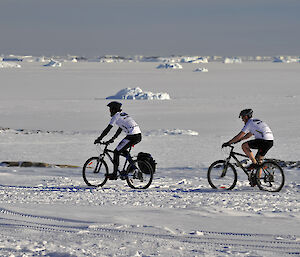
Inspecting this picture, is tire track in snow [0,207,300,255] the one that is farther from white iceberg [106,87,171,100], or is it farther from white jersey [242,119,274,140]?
white iceberg [106,87,171,100]

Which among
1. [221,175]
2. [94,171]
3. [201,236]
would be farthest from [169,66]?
[201,236]

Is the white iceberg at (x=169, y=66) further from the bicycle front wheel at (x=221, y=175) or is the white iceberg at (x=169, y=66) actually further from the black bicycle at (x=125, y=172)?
the bicycle front wheel at (x=221, y=175)

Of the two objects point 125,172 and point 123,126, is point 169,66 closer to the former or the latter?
point 125,172

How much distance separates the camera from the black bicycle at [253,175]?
9.22m

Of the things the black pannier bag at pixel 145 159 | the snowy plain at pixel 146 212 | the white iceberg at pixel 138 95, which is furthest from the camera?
the white iceberg at pixel 138 95

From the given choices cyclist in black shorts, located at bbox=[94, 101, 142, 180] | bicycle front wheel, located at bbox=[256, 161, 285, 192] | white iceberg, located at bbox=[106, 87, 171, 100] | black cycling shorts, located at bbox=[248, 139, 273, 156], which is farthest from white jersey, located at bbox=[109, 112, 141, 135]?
white iceberg, located at bbox=[106, 87, 171, 100]

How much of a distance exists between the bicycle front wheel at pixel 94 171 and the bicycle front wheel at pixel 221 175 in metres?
1.84

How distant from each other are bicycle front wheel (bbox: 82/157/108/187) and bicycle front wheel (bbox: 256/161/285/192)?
2.65 metres

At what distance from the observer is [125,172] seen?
9.48 metres

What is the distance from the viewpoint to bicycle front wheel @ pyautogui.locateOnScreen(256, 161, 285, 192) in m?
9.20

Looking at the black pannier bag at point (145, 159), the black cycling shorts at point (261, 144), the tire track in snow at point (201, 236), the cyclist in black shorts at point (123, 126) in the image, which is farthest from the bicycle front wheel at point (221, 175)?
the tire track in snow at point (201, 236)

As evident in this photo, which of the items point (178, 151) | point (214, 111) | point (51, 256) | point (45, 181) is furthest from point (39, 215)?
point (214, 111)

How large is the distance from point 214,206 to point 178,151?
8.99 m

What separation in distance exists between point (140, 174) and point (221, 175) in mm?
1406
